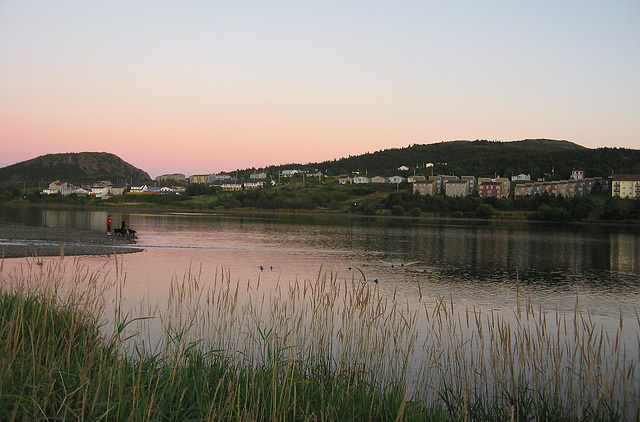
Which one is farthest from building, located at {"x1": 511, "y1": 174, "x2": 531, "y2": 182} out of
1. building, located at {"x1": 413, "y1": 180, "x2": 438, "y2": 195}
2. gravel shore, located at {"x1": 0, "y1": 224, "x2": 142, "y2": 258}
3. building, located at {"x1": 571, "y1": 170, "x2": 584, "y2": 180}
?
gravel shore, located at {"x1": 0, "y1": 224, "x2": 142, "y2": 258}

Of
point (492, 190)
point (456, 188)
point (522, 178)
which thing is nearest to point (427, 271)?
point (492, 190)

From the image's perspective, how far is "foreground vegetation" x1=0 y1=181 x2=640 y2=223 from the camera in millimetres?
103525

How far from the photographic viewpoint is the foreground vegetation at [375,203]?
340 ft

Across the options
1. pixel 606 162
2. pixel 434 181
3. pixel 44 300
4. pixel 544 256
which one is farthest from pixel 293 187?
pixel 44 300

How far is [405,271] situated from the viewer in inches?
1111

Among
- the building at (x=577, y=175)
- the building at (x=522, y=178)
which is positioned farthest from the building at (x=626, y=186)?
the building at (x=522, y=178)

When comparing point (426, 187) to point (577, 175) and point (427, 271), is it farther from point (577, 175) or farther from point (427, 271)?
point (427, 271)

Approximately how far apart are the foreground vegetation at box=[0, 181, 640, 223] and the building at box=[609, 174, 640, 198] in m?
2.57

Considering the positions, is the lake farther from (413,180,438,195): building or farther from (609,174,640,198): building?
(413,180,438,195): building

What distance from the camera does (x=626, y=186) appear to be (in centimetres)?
11275

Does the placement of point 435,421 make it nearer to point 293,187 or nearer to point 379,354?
point 379,354

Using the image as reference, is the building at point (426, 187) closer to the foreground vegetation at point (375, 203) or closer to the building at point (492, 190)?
the foreground vegetation at point (375, 203)

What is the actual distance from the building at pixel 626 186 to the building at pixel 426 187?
132 ft

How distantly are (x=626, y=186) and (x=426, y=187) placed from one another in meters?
43.7
